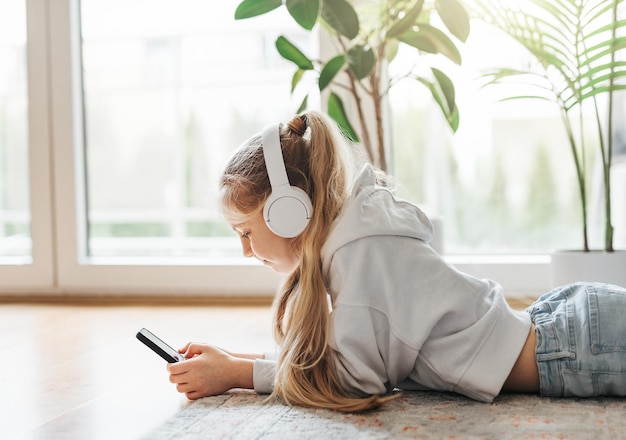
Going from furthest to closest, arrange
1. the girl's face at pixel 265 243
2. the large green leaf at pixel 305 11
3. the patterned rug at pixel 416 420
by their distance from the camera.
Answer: the large green leaf at pixel 305 11 → the girl's face at pixel 265 243 → the patterned rug at pixel 416 420

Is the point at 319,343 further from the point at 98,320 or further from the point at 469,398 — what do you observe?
the point at 98,320

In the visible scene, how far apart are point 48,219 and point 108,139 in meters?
0.47

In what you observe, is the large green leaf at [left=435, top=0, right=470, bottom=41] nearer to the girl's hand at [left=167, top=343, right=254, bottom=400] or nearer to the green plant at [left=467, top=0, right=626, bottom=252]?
the green plant at [left=467, top=0, right=626, bottom=252]

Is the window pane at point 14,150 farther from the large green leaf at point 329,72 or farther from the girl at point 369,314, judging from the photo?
the girl at point 369,314

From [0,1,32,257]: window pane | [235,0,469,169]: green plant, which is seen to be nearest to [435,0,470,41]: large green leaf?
[235,0,469,169]: green plant

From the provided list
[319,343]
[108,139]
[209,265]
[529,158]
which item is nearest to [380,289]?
[319,343]

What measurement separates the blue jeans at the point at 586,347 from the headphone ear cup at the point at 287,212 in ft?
1.23

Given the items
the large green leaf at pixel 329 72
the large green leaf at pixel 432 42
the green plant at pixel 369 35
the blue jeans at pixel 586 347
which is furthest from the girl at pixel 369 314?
the large green leaf at pixel 432 42

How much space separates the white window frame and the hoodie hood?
4.12 feet

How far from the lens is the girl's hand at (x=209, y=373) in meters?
1.13

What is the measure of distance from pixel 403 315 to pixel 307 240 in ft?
0.57

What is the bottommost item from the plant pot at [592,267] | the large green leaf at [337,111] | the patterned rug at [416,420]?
the patterned rug at [416,420]

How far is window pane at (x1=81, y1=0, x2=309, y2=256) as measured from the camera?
258cm

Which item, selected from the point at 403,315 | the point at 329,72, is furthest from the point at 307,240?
the point at 329,72
